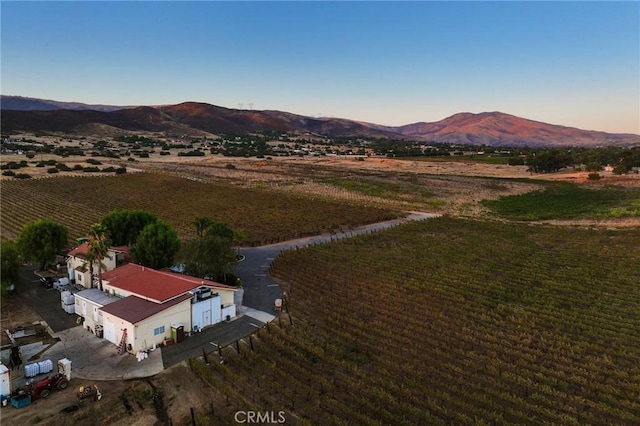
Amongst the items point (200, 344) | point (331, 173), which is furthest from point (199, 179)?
point (200, 344)

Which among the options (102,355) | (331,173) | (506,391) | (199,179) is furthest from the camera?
(331,173)

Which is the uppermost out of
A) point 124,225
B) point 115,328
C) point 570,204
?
point 570,204

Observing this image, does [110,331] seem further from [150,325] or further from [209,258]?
[209,258]

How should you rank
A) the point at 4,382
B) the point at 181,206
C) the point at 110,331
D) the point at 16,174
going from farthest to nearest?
the point at 16,174 < the point at 181,206 < the point at 110,331 < the point at 4,382

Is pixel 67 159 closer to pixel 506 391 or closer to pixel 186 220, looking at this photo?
pixel 186 220

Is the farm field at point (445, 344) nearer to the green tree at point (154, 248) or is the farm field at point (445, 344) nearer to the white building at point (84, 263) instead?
the green tree at point (154, 248)

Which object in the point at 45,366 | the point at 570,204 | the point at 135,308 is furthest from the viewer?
the point at 570,204

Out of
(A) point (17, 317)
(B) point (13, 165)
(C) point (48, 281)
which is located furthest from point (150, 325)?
(B) point (13, 165)
